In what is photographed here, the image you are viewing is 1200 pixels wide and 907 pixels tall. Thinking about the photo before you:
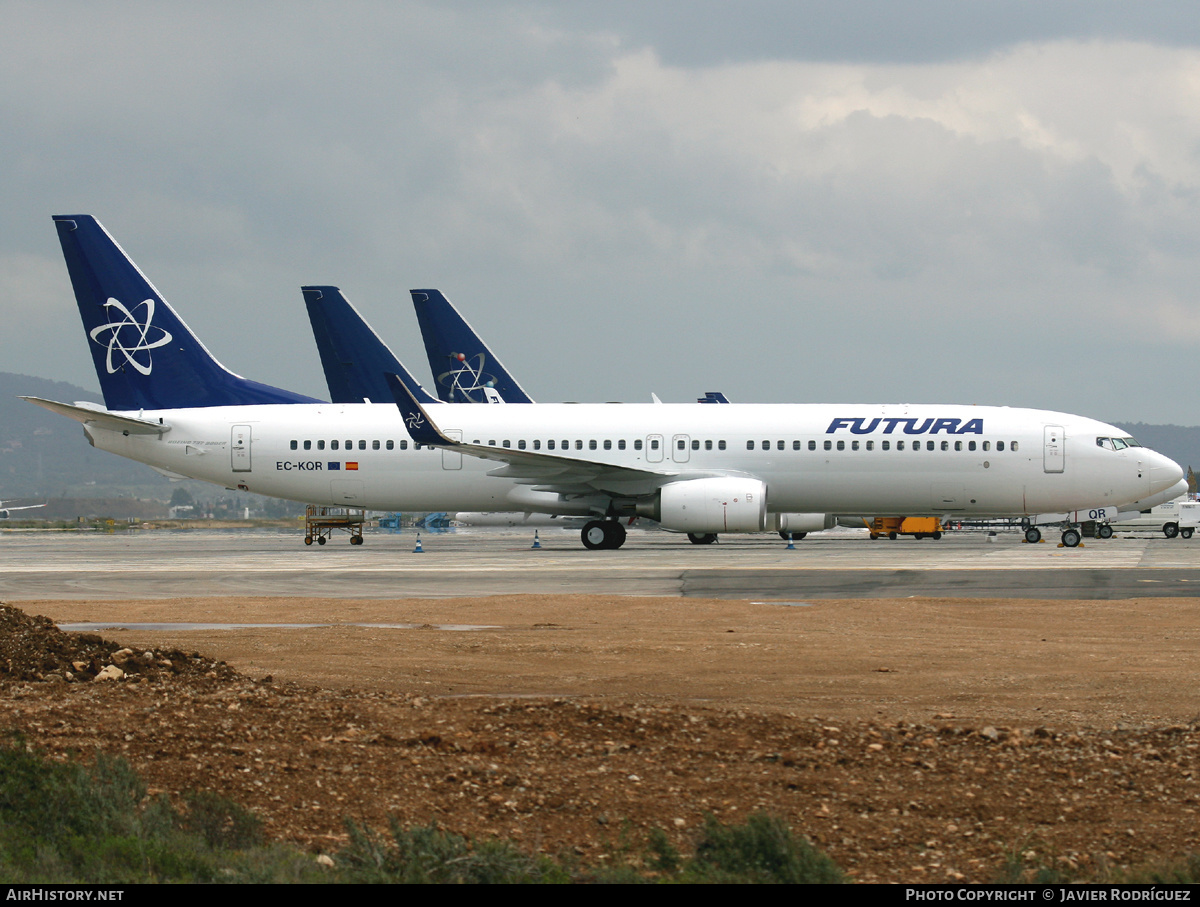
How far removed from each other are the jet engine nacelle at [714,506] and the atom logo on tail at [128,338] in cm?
1515

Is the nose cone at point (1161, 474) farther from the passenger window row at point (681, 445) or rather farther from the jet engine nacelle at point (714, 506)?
the jet engine nacelle at point (714, 506)

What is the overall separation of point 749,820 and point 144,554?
1247 inches

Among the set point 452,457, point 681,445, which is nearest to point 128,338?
point 452,457

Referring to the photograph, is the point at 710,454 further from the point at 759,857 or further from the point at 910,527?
the point at 759,857

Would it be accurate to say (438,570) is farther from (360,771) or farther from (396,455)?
(360,771)

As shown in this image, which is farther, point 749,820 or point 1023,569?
point 1023,569

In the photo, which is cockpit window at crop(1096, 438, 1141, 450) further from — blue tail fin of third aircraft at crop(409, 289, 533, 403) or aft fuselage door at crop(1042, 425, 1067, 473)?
blue tail fin of third aircraft at crop(409, 289, 533, 403)

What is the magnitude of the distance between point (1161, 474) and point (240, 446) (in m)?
25.1

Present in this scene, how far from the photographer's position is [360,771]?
7.41 meters

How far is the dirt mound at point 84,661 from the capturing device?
1020cm

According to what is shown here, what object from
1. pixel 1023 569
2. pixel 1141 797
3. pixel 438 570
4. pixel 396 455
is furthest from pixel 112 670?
pixel 396 455

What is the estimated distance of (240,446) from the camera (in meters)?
33.8

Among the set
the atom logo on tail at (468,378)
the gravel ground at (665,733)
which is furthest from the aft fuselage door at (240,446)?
the gravel ground at (665,733)

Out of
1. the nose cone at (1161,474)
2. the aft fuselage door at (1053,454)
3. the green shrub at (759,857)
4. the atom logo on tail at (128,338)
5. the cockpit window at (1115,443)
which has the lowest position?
the green shrub at (759,857)
